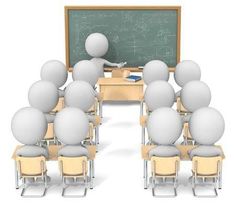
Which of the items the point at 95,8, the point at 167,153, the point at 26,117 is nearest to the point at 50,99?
the point at 26,117

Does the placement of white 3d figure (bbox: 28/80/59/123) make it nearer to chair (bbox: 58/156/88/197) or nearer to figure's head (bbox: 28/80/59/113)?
figure's head (bbox: 28/80/59/113)

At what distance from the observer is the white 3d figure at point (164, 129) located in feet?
39.8

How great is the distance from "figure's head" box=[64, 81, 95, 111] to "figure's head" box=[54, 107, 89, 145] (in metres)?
1.46

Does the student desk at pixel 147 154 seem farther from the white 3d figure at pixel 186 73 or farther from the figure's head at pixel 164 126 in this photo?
the white 3d figure at pixel 186 73

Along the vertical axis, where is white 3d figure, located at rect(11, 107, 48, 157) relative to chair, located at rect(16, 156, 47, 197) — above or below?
above

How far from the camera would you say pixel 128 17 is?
17.9 meters

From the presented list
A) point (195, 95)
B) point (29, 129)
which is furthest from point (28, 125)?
point (195, 95)

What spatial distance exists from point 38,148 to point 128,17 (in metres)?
6.52

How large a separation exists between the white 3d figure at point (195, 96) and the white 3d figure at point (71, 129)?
2475 millimetres

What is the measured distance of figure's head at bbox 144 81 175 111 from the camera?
13.8 m

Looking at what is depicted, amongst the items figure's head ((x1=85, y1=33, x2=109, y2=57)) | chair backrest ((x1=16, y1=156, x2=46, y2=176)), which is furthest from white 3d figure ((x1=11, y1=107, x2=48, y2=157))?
figure's head ((x1=85, y1=33, x2=109, y2=57))

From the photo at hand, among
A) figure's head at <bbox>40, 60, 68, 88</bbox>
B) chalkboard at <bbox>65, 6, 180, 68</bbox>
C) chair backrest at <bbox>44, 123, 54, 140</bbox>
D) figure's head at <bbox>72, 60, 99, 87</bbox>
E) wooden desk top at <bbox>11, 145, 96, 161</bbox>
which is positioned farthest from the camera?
chalkboard at <bbox>65, 6, 180, 68</bbox>

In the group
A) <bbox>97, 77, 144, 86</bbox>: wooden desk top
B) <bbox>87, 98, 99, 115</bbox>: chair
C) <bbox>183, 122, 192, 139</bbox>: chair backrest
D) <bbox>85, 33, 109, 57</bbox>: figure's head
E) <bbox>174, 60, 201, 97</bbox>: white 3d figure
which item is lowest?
<bbox>183, 122, 192, 139</bbox>: chair backrest

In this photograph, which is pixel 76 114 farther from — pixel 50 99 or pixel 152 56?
pixel 152 56
